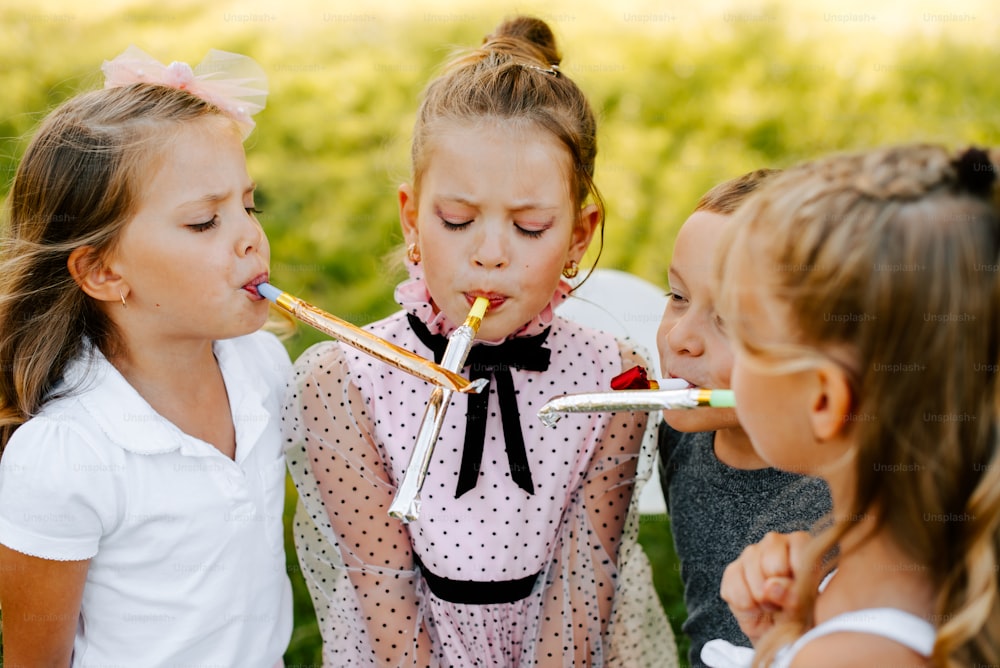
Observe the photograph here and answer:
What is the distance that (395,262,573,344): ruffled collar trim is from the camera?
1.69m

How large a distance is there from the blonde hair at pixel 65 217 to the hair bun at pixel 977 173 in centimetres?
114

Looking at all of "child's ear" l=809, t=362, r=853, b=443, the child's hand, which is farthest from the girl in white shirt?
"child's ear" l=809, t=362, r=853, b=443

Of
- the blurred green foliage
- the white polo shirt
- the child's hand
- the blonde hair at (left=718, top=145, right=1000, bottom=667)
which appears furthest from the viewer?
the blurred green foliage

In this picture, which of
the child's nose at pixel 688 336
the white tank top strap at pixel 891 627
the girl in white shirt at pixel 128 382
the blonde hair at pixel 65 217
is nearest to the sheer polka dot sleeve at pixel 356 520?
the girl in white shirt at pixel 128 382

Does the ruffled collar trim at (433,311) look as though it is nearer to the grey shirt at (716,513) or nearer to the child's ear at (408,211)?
the child's ear at (408,211)

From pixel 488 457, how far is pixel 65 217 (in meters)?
0.79

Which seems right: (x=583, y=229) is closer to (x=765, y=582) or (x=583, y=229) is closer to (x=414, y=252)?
(x=414, y=252)

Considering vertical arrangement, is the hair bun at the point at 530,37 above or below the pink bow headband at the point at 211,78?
above

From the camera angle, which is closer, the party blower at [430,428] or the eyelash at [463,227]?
the party blower at [430,428]

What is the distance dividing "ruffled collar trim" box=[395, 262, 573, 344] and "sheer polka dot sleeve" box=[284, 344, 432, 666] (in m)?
0.16

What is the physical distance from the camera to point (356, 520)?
68.1 inches

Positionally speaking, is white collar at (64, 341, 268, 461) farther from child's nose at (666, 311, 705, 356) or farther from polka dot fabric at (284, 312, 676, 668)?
child's nose at (666, 311, 705, 356)

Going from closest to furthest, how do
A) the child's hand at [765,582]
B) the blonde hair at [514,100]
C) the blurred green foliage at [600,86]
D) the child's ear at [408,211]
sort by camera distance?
the child's hand at [765,582] < the blonde hair at [514,100] < the child's ear at [408,211] < the blurred green foliage at [600,86]

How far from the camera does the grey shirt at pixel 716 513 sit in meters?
1.62
